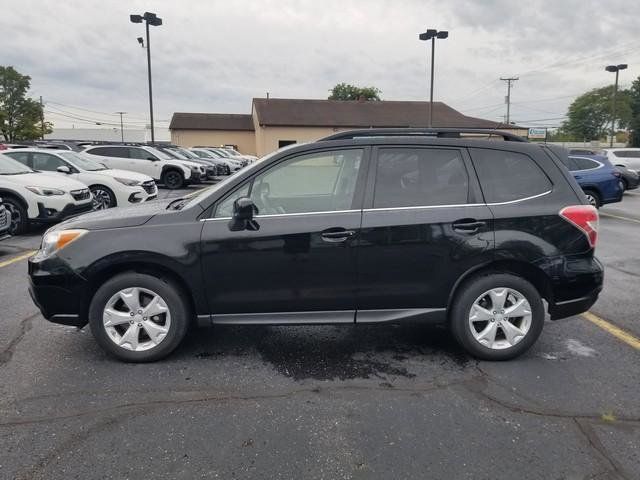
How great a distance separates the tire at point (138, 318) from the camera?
3.66 metres

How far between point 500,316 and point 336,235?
4.57ft

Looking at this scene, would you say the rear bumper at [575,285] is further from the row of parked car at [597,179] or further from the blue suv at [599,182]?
the blue suv at [599,182]

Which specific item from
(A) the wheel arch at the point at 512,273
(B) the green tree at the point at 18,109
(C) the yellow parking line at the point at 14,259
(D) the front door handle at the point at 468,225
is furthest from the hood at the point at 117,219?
(B) the green tree at the point at 18,109

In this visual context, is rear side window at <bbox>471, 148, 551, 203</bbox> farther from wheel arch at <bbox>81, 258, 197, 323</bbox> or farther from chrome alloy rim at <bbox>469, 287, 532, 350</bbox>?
wheel arch at <bbox>81, 258, 197, 323</bbox>

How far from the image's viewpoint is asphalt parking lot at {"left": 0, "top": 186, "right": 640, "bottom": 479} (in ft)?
8.59

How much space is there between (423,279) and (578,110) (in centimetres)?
10602

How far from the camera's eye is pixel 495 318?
3.80 meters

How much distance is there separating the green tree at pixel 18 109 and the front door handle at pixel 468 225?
64.4 metres

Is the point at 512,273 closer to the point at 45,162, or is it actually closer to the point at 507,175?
the point at 507,175

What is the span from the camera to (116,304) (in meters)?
3.72

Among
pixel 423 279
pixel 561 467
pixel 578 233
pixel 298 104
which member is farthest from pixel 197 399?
pixel 298 104

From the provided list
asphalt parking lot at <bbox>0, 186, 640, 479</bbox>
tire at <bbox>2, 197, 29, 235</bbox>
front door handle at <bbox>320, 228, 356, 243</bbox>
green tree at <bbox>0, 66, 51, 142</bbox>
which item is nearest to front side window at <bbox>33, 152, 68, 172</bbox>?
tire at <bbox>2, 197, 29, 235</bbox>

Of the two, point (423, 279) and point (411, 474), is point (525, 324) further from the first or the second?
point (411, 474)

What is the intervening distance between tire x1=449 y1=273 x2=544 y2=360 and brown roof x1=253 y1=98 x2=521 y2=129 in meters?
40.1
